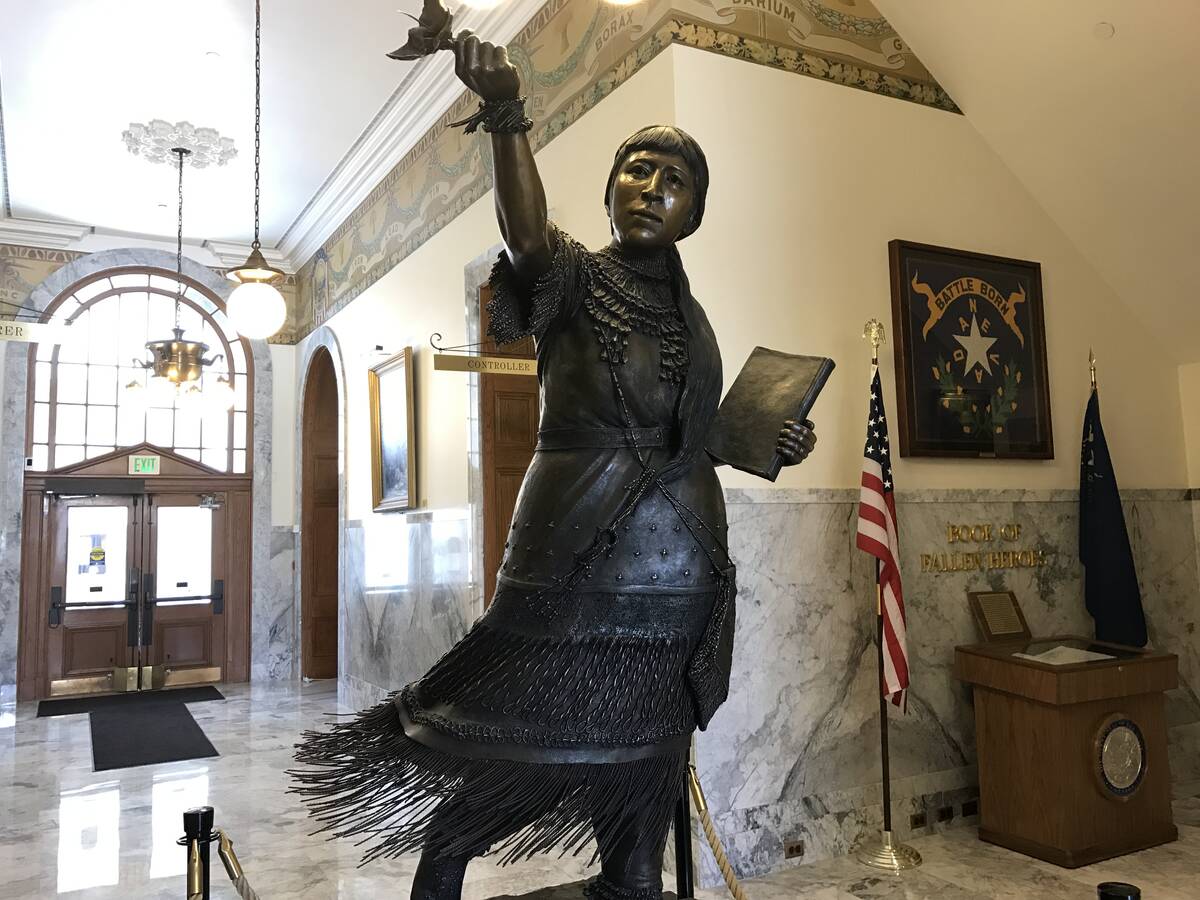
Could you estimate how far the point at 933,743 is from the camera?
462 centimetres

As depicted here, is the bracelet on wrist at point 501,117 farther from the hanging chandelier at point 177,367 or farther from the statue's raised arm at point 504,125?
the hanging chandelier at point 177,367

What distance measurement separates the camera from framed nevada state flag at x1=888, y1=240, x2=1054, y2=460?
187 inches

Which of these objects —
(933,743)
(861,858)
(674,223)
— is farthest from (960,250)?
(674,223)

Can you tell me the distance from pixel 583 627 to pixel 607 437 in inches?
15.3

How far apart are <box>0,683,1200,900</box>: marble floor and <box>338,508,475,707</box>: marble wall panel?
1260 mm

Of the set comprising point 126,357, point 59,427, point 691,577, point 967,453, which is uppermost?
point 126,357

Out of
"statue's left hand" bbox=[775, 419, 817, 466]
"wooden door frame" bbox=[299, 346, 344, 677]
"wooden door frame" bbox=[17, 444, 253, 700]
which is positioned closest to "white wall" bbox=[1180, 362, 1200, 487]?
"statue's left hand" bbox=[775, 419, 817, 466]

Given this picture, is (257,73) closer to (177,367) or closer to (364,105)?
(364,105)

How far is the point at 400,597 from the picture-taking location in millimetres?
7195

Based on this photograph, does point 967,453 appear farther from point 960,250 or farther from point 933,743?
point 933,743

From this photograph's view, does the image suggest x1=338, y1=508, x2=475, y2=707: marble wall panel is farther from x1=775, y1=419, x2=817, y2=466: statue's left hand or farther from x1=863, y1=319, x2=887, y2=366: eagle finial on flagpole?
x1=775, y1=419, x2=817, y2=466: statue's left hand

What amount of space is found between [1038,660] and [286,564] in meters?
8.53

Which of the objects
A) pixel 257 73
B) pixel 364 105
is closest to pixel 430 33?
pixel 257 73

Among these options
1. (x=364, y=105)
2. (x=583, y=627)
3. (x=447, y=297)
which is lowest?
(x=583, y=627)
